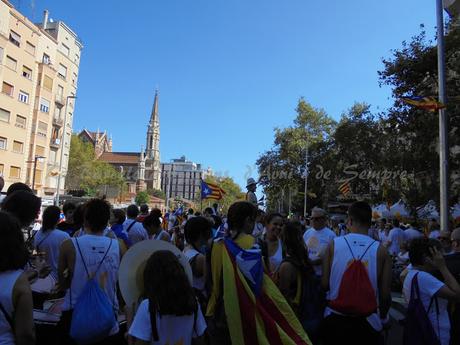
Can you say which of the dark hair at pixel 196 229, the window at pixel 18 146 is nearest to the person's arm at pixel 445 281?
the dark hair at pixel 196 229

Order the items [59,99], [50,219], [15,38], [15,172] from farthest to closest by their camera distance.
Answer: [59,99]
[15,172]
[15,38]
[50,219]

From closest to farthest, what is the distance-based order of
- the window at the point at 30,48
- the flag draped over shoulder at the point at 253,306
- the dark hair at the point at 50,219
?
the flag draped over shoulder at the point at 253,306 < the dark hair at the point at 50,219 < the window at the point at 30,48

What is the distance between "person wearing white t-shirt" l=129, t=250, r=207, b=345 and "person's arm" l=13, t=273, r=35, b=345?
1.97ft

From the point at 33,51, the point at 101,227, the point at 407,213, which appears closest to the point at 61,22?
the point at 33,51

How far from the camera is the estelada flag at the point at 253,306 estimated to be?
3.29 m

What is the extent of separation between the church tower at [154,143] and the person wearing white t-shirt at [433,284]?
511 ft

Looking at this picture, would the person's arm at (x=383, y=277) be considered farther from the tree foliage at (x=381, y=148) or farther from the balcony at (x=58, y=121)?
the balcony at (x=58, y=121)

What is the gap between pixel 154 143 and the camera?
160m

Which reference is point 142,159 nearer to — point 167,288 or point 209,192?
point 209,192

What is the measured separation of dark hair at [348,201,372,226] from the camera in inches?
159

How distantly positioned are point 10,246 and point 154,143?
15999 centimetres

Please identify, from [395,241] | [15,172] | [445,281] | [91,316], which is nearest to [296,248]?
[445,281]

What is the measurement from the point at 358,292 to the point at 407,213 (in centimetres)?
2034

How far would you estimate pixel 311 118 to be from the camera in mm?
52344
